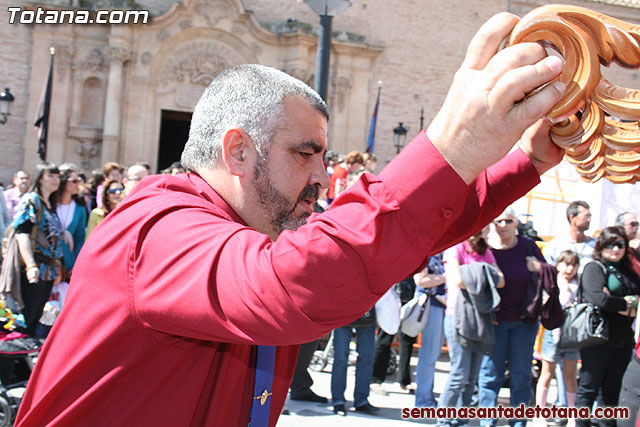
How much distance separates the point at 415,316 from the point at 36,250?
390 centimetres

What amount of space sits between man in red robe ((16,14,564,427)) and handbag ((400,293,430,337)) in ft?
18.2

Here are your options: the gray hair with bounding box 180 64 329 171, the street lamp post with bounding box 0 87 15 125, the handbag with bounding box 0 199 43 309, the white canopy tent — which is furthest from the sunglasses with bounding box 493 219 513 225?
the street lamp post with bounding box 0 87 15 125

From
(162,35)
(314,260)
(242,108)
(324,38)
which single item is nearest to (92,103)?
(162,35)

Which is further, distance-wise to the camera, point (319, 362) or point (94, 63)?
point (94, 63)

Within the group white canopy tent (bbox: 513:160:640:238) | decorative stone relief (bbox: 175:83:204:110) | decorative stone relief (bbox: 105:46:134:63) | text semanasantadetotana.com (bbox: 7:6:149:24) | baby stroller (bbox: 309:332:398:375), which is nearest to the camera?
baby stroller (bbox: 309:332:398:375)

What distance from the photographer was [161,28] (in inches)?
818

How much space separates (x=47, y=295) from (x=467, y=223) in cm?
611

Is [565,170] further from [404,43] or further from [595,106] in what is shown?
[595,106]

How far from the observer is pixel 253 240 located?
125 cm

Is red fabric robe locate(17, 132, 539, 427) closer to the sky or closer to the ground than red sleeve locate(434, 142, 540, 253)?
closer to the ground

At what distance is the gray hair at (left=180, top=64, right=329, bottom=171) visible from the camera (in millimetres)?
1673

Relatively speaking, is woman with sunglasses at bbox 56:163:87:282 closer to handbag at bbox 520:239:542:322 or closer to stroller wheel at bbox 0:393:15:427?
stroller wheel at bbox 0:393:15:427

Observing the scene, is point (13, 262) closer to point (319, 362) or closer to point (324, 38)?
point (319, 362)

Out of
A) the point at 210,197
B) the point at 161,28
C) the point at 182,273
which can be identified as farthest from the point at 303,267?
the point at 161,28
